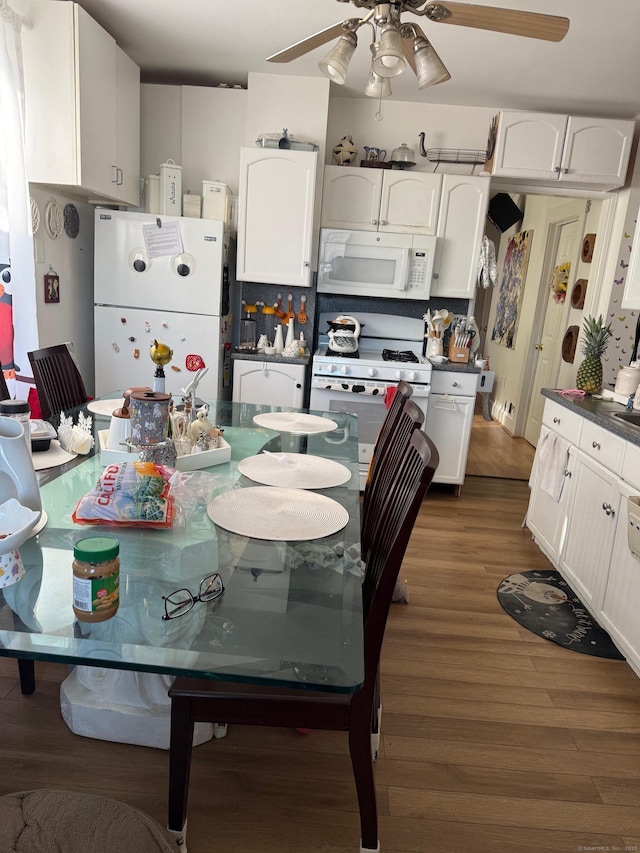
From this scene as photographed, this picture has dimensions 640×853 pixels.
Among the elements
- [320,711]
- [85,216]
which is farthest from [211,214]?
[320,711]

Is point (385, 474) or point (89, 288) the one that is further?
point (89, 288)

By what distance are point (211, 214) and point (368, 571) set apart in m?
2.80

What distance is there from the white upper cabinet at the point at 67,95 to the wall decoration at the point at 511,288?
178 inches

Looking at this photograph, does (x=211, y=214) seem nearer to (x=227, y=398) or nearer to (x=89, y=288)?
(x=89, y=288)

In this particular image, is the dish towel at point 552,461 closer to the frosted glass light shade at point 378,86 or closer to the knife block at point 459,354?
the knife block at point 459,354

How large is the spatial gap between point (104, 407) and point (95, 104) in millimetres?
1706

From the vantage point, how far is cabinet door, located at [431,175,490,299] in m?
3.72

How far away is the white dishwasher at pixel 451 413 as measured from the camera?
3760 mm

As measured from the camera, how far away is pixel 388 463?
181cm

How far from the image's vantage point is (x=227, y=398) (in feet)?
13.1

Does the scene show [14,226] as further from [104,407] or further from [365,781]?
[365,781]

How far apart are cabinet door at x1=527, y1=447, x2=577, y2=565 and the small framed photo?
2.85 meters

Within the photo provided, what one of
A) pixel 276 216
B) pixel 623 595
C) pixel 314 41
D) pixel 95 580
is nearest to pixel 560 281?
pixel 276 216

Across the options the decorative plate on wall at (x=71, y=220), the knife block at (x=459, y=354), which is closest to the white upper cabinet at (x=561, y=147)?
the knife block at (x=459, y=354)
